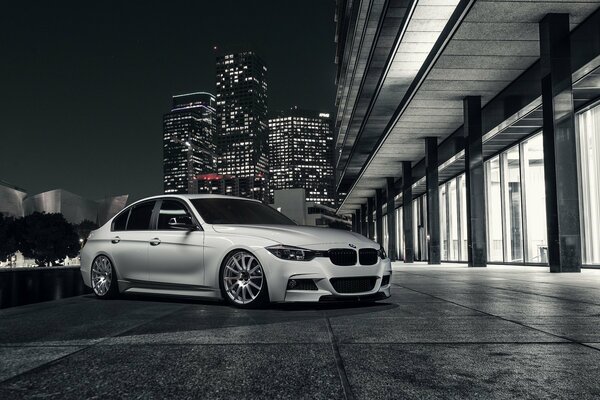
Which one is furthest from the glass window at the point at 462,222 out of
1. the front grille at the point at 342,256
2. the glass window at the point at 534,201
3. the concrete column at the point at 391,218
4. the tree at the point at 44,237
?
the tree at the point at 44,237

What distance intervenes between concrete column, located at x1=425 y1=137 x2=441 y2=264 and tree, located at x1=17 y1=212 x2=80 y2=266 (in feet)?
203

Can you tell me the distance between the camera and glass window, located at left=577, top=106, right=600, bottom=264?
19.7m

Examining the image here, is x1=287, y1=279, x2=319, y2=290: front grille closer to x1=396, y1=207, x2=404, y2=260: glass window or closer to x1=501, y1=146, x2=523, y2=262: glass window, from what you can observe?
Answer: x1=501, y1=146, x2=523, y2=262: glass window

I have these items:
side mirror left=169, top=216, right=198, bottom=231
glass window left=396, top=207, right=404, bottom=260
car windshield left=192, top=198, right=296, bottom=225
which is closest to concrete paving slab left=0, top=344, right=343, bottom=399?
side mirror left=169, top=216, right=198, bottom=231

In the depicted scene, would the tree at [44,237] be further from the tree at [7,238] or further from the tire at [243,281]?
the tire at [243,281]

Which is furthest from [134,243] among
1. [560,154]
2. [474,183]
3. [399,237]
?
[399,237]

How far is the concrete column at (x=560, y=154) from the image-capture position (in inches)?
609

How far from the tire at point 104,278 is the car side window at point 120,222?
46cm

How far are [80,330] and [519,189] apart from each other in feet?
80.4

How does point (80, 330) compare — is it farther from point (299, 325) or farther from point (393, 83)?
point (393, 83)

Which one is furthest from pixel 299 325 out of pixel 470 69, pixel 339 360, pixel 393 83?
pixel 393 83

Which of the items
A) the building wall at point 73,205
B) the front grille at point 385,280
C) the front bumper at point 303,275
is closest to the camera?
the front bumper at point 303,275

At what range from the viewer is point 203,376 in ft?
10.8

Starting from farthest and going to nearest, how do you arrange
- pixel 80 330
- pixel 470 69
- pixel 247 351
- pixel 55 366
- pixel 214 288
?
pixel 470 69 → pixel 214 288 → pixel 80 330 → pixel 247 351 → pixel 55 366
